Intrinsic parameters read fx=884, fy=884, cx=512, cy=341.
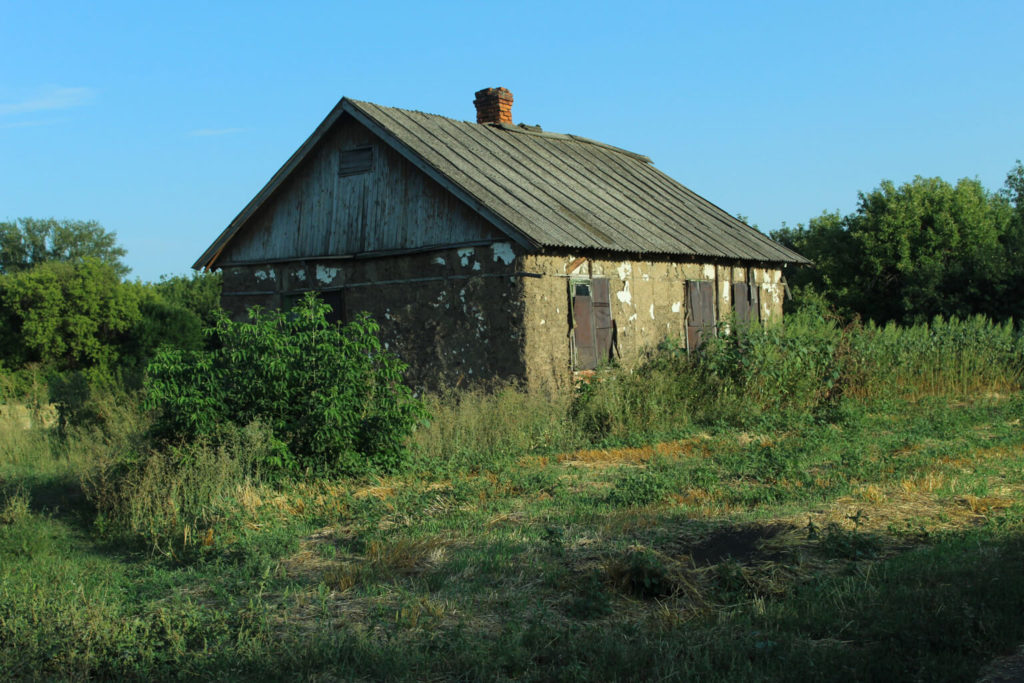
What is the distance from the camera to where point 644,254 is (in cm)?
1588

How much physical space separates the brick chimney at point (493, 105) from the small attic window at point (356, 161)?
17.4 feet

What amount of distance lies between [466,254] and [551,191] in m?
3.14

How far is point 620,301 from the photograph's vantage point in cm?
1542

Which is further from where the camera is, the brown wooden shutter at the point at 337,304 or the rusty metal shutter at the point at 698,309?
the rusty metal shutter at the point at 698,309

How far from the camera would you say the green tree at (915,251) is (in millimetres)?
25234

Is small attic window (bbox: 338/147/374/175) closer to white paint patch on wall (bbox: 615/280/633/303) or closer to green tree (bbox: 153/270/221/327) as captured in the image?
white paint patch on wall (bbox: 615/280/633/303)

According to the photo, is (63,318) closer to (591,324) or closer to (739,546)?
(591,324)

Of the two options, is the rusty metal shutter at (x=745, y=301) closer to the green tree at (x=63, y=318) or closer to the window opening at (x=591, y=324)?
the window opening at (x=591, y=324)

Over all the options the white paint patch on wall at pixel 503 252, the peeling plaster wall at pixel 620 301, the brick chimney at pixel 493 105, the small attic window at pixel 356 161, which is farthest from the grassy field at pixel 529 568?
the brick chimney at pixel 493 105

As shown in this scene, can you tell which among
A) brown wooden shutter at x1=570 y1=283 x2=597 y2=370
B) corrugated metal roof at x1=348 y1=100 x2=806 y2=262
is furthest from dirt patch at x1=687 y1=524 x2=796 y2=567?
brown wooden shutter at x1=570 y1=283 x2=597 y2=370

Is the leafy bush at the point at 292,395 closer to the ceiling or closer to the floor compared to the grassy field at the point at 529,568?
closer to the ceiling

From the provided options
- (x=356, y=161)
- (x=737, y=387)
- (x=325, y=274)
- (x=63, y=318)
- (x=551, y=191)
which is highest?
(x=356, y=161)

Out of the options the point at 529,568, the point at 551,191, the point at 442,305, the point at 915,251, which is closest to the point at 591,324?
the point at 442,305

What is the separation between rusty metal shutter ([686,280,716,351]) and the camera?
17312mm
